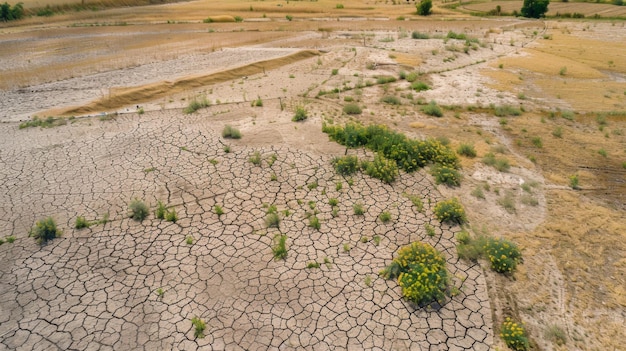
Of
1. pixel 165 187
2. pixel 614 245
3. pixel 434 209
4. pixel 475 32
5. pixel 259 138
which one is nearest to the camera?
pixel 614 245

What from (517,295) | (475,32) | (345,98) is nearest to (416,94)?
(345,98)

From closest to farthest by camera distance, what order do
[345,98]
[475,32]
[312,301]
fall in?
1. [312,301]
2. [345,98]
3. [475,32]

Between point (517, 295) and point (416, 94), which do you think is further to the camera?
point (416, 94)

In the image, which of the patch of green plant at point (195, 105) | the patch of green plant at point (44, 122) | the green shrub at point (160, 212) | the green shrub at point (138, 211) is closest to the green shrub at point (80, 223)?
the green shrub at point (138, 211)

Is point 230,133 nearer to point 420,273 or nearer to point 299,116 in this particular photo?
point 299,116

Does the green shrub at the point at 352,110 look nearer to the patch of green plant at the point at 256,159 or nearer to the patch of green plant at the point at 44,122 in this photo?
the patch of green plant at the point at 256,159

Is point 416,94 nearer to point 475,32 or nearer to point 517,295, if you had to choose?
point 517,295
